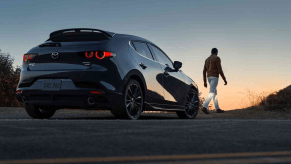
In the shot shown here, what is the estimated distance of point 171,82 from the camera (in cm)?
963

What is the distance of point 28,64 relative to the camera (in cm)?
784

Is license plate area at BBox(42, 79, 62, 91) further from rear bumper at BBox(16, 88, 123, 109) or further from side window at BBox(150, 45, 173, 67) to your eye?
side window at BBox(150, 45, 173, 67)

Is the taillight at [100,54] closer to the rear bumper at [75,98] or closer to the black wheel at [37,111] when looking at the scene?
the rear bumper at [75,98]

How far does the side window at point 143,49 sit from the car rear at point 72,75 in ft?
2.56

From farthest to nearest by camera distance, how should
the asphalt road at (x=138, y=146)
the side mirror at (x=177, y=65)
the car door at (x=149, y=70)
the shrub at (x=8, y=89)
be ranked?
the shrub at (x=8, y=89) < the side mirror at (x=177, y=65) < the car door at (x=149, y=70) < the asphalt road at (x=138, y=146)

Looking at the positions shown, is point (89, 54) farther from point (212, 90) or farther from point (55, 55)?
point (212, 90)

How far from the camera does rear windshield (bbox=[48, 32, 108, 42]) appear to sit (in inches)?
310

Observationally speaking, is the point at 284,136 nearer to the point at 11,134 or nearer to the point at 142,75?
the point at 11,134

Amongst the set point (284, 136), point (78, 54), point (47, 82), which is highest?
point (78, 54)

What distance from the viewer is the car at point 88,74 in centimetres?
734


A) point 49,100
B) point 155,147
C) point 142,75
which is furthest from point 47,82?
point 155,147

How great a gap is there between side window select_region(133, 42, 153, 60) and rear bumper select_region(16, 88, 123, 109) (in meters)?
1.39

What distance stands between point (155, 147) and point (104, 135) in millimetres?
928

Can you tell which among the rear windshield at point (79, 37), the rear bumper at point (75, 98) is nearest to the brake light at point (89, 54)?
the rear windshield at point (79, 37)
